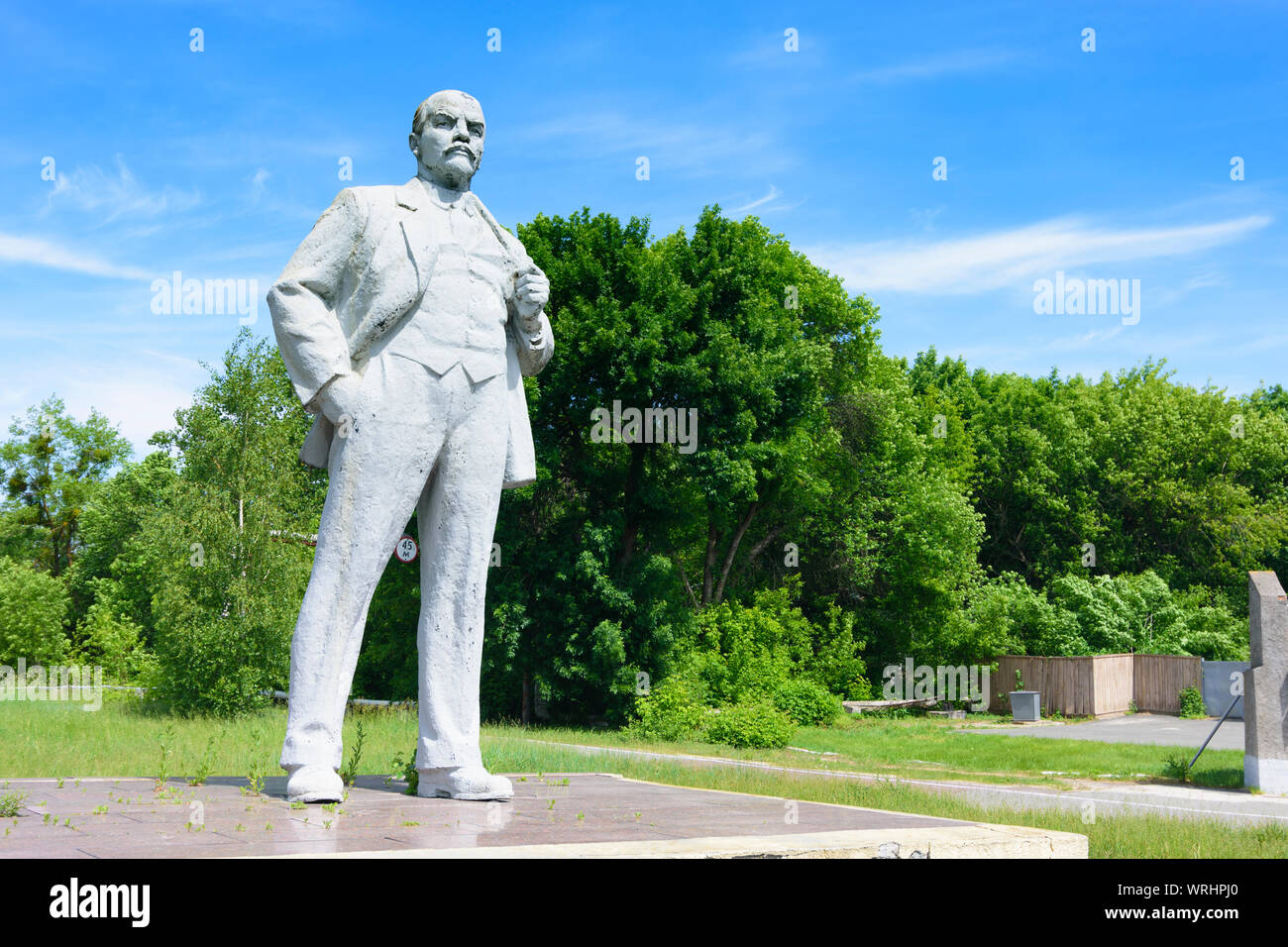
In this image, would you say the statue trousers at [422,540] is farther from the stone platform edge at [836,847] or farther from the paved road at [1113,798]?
the paved road at [1113,798]

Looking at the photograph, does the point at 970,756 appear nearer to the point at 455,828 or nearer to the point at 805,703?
the point at 805,703

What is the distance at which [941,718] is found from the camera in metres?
32.9

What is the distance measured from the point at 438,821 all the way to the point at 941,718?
29582mm

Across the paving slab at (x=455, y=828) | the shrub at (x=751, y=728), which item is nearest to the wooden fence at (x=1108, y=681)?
the shrub at (x=751, y=728)

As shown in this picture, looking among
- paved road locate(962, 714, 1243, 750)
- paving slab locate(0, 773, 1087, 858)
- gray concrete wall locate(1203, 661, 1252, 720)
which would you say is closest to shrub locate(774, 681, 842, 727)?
paved road locate(962, 714, 1243, 750)

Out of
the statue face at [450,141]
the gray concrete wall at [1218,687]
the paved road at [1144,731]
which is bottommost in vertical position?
the paved road at [1144,731]

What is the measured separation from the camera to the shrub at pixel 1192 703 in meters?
31.6

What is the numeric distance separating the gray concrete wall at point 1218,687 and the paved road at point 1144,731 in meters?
0.55

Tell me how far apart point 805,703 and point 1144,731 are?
8554mm

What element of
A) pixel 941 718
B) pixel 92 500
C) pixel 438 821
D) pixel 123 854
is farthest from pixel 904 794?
pixel 92 500

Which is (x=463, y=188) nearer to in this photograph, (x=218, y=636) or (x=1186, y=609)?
(x=218, y=636)

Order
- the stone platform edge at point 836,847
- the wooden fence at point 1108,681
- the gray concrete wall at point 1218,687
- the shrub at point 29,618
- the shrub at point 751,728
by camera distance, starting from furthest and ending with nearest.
Result: 1. the shrub at point 29,618
2. the wooden fence at point 1108,681
3. the gray concrete wall at point 1218,687
4. the shrub at point 751,728
5. the stone platform edge at point 836,847

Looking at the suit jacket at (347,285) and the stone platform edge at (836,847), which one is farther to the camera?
the suit jacket at (347,285)

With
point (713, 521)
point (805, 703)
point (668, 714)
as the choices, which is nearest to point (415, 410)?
point (668, 714)
